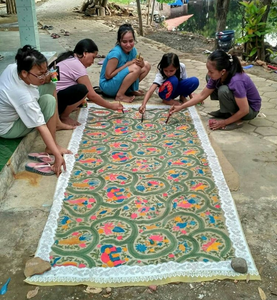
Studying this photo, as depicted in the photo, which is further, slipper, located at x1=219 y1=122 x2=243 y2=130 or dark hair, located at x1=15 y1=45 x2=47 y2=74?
slipper, located at x1=219 y1=122 x2=243 y2=130

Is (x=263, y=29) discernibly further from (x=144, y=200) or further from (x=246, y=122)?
(x=144, y=200)

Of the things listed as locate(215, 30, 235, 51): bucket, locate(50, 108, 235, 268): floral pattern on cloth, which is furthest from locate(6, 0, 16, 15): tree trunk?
locate(50, 108, 235, 268): floral pattern on cloth

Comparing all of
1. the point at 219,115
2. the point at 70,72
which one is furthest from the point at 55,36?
the point at 219,115

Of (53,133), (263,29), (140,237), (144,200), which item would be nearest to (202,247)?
(140,237)

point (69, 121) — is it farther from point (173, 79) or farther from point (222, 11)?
point (222, 11)

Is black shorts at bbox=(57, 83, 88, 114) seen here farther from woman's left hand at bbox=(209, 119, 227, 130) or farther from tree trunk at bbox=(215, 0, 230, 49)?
tree trunk at bbox=(215, 0, 230, 49)

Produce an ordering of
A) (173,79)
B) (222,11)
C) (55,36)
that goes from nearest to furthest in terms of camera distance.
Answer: (173,79) < (222,11) < (55,36)

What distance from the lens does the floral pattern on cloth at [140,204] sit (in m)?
1.90

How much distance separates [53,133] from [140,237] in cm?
129

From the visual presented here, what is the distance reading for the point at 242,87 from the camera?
3205 mm

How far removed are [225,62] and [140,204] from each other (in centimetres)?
159

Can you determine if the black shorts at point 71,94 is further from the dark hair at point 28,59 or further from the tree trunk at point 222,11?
the tree trunk at point 222,11

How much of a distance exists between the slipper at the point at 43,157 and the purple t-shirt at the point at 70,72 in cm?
83

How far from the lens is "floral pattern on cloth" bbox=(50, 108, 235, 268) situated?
6.22ft
